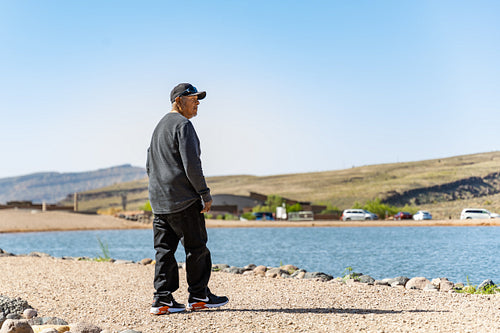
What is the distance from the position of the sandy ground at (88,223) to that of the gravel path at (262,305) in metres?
25.1

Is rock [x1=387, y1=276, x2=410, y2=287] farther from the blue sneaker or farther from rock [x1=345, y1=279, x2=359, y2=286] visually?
the blue sneaker

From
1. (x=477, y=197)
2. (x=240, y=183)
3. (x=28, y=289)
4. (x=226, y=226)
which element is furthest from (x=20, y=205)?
(x=240, y=183)

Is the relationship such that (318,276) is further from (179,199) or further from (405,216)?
(405,216)

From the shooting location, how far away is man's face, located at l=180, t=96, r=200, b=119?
5602mm

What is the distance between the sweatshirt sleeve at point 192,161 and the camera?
5.25 metres

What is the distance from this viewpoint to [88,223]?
34812mm

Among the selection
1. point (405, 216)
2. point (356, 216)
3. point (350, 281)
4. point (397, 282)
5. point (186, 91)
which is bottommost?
point (405, 216)

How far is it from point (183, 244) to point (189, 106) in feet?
4.35

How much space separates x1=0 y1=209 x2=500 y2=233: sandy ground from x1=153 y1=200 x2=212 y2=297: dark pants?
28.2m

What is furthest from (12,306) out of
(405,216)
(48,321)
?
(405,216)

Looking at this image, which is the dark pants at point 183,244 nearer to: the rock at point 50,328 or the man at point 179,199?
the man at point 179,199

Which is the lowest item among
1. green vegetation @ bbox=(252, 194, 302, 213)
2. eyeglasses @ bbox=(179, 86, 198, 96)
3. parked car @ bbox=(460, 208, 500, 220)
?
parked car @ bbox=(460, 208, 500, 220)

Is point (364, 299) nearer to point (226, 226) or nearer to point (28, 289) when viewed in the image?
point (28, 289)

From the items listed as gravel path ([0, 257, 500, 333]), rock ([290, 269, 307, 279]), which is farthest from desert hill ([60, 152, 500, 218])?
gravel path ([0, 257, 500, 333])
